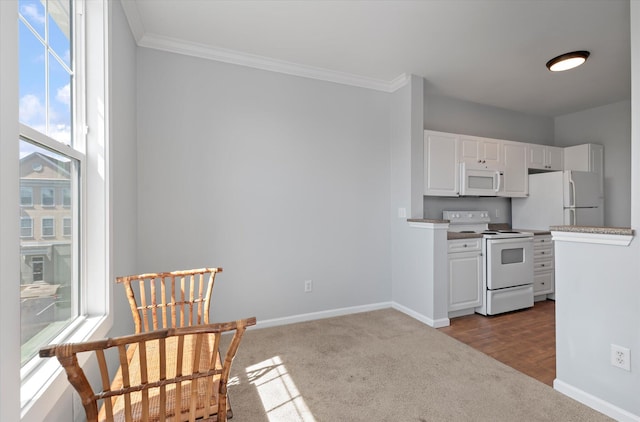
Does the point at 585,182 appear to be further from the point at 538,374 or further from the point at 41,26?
the point at 41,26

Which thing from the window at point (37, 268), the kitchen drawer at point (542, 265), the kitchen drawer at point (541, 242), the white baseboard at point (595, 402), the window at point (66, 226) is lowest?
the white baseboard at point (595, 402)

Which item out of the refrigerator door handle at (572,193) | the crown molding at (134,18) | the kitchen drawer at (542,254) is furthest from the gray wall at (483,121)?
the crown molding at (134,18)

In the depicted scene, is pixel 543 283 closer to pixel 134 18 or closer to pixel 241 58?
pixel 241 58

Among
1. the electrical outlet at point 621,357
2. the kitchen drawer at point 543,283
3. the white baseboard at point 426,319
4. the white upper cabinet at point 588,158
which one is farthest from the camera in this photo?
the white upper cabinet at point 588,158

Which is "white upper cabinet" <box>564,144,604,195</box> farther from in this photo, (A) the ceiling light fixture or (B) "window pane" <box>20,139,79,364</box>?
(B) "window pane" <box>20,139,79,364</box>

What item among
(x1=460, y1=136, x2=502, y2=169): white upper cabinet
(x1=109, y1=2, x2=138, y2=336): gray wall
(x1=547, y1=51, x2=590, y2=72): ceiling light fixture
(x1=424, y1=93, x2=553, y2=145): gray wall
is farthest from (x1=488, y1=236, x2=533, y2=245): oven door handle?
(x1=109, y1=2, x2=138, y2=336): gray wall

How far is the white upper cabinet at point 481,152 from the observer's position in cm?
375

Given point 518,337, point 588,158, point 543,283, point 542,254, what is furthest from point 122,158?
point 588,158

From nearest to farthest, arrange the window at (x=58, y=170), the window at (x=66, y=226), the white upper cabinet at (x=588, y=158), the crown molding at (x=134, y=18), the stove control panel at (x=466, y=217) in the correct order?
the window at (x=58, y=170)
the window at (x=66, y=226)
the crown molding at (x=134, y=18)
the stove control panel at (x=466, y=217)
the white upper cabinet at (x=588, y=158)

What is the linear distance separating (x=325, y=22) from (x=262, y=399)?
2.76 m

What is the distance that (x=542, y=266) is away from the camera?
3.86 meters

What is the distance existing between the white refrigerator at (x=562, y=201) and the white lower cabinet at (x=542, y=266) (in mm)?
336

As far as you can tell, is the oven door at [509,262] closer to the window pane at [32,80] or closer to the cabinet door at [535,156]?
the cabinet door at [535,156]

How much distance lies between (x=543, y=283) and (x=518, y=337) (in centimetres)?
149
